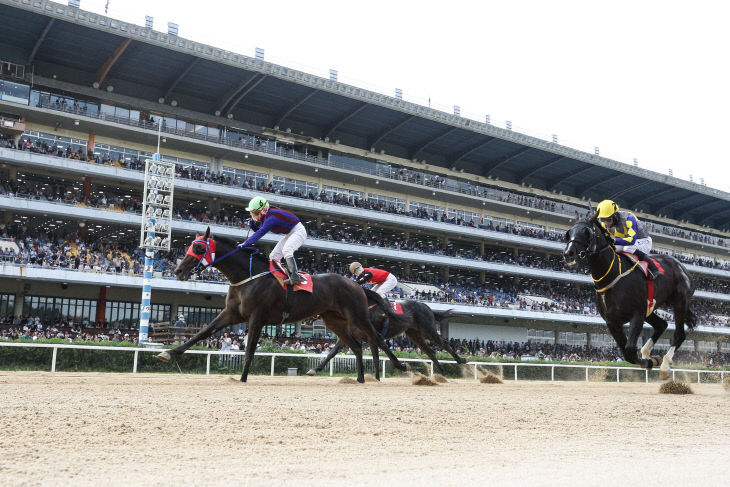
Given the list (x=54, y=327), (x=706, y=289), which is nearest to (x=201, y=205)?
(x=54, y=327)

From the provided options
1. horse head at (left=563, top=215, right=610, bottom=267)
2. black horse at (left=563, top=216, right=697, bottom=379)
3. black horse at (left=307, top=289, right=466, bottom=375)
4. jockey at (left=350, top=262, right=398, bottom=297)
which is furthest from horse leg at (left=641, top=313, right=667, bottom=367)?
jockey at (left=350, top=262, right=398, bottom=297)

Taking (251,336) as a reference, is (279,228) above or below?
above

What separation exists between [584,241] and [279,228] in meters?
4.95

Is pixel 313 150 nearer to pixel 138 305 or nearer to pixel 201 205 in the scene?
pixel 201 205

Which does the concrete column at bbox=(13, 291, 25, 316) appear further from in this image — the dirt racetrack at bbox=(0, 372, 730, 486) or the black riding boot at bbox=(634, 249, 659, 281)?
the black riding boot at bbox=(634, 249, 659, 281)

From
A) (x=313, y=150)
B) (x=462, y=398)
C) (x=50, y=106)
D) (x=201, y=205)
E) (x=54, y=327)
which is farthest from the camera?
(x=313, y=150)

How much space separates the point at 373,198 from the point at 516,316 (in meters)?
13.5

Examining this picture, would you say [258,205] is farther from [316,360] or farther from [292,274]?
[316,360]

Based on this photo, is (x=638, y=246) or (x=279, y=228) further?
(x=638, y=246)

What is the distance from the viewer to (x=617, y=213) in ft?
36.6

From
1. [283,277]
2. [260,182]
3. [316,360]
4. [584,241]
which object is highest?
[260,182]

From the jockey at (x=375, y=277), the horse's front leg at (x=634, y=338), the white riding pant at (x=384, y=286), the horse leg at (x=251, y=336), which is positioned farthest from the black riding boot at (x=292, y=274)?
the horse's front leg at (x=634, y=338)

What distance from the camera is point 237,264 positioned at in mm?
10555

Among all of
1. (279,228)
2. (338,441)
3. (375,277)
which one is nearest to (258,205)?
(279,228)
